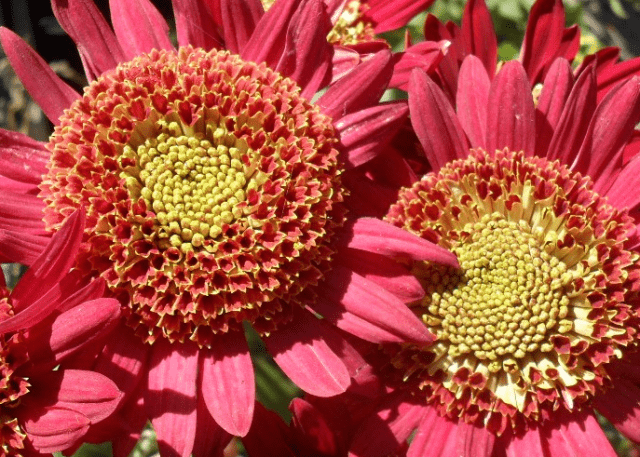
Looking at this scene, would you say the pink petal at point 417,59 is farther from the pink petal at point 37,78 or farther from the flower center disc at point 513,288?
the pink petal at point 37,78

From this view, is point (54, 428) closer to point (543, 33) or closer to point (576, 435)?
point (576, 435)

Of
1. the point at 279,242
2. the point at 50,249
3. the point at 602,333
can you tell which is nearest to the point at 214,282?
the point at 279,242

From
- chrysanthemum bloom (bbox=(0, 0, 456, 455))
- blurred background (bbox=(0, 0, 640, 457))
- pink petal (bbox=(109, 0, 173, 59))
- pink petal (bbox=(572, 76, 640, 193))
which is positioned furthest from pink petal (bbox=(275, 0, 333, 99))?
blurred background (bbox=(0, 0, 640, 457))

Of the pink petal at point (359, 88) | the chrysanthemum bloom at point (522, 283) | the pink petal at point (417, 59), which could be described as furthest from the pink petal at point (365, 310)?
the pink petal at point (417, 59)

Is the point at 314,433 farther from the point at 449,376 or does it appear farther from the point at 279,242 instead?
the point at 279,242

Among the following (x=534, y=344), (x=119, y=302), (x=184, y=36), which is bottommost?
(x=119, y=302)

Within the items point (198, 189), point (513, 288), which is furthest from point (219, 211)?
point (513, 288)

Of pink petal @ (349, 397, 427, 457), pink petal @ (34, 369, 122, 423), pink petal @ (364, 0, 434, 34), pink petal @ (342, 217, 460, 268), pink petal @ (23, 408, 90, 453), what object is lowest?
pink petal @ (23, 408, 90, 453)

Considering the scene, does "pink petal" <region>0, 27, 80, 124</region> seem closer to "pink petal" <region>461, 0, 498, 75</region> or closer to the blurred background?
the blurred background
